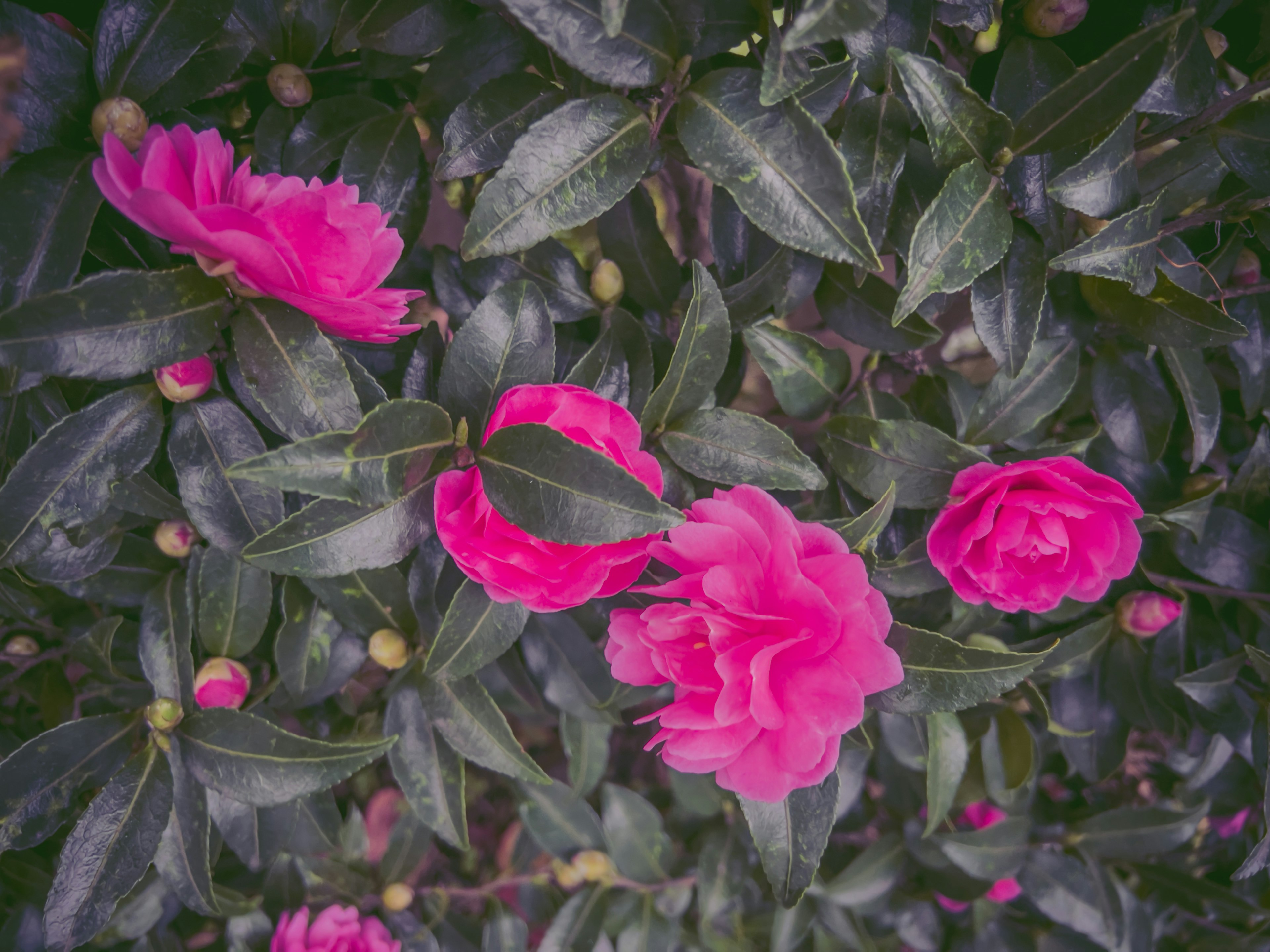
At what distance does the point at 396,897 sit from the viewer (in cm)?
90

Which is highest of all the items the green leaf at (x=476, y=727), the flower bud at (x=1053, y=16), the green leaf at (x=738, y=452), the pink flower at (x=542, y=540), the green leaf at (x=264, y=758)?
the flower bud at (x=1053, y=16)

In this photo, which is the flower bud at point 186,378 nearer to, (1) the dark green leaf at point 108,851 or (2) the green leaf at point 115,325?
(2) the green leaf at point 115,325

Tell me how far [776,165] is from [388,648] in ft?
1.91

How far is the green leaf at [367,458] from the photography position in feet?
1.40

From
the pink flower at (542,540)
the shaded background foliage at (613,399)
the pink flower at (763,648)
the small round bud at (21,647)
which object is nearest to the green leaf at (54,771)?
the shaded background foliage at (613,399)

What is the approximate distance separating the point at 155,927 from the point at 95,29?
98cm

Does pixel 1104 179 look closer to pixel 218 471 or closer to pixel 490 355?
pixel 490 355

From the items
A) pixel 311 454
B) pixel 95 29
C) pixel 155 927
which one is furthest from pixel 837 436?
pixel 155 927

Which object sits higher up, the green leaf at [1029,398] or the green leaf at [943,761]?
the green leaf at [1029,398]

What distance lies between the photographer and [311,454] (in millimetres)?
436

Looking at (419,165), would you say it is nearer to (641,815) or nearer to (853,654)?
(853,654)

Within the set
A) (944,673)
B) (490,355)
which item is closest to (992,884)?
(944,673)

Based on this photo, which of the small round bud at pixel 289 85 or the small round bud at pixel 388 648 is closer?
the small round bud at pixel 289 85

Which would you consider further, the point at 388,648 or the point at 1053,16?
the point at 388,648
